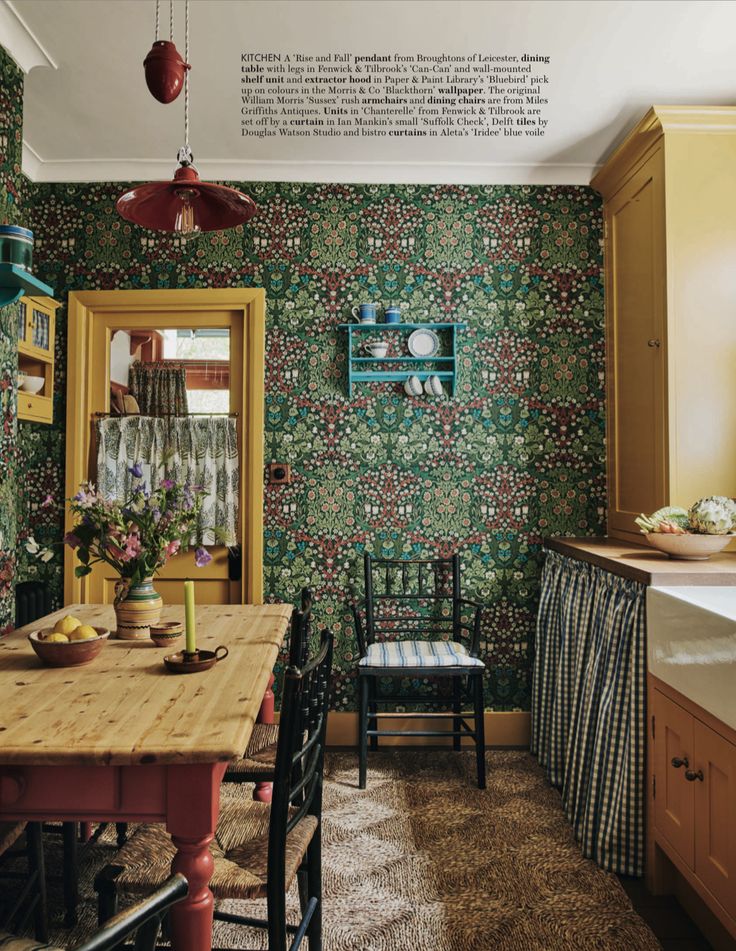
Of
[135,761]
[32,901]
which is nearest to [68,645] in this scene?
[135,761]

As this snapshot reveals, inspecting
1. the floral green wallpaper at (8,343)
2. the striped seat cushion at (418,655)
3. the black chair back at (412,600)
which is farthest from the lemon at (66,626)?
the black chair back at (412,600)

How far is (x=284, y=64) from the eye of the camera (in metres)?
2.89

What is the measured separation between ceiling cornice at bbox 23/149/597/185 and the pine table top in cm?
249

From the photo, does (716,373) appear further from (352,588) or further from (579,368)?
(352,588)

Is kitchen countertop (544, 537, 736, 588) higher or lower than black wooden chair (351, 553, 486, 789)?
higher

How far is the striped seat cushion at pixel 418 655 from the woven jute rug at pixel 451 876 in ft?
1.72

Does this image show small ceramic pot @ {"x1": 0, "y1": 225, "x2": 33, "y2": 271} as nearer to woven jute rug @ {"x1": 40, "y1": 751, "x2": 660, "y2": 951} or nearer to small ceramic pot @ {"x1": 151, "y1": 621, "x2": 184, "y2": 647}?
small ceramic pot @ {"x1": 151, "y1": 621, "x2": 184, "y2": 647}

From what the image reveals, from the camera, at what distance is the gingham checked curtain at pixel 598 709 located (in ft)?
7.77

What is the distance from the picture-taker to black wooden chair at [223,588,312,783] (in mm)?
1564

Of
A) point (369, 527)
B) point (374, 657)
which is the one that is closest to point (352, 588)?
point (369, 527)

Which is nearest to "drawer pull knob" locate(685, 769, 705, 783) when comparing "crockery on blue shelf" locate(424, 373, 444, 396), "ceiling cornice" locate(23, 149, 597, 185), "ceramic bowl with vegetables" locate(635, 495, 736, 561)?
"ceramic bowl with vegetables" locate(635, 495, 736, 561)

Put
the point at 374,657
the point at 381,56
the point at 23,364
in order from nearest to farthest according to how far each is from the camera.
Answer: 1. the point at 381,56
2. the point at 374,657
3. the point at 23,364

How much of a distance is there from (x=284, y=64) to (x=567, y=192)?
1612 mm

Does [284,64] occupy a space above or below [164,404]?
above
